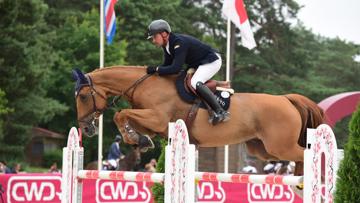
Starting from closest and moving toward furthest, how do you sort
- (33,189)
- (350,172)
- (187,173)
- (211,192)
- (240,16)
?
1. (350,172)
2. (187,173)
3. (33,189)
4. (211,192)
5. (240,16)

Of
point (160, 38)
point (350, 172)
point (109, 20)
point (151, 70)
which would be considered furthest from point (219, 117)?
point (109, 20)

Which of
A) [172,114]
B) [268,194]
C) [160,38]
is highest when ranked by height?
[160,38]

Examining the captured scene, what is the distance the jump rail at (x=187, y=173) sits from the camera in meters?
5.63

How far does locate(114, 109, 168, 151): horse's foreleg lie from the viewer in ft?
25.0

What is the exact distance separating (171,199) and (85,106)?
198cm

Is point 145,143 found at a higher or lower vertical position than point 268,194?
higher

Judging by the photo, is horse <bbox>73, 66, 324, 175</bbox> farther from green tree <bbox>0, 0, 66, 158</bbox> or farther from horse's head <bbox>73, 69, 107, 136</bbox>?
green tree <bbox>0, 0, 66, 158</bbox>

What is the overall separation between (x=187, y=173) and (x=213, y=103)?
1562mm

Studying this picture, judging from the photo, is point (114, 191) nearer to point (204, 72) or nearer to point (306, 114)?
point (306, 114)

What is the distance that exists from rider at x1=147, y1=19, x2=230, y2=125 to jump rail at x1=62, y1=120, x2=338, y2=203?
2.83ft

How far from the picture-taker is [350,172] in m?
5.45

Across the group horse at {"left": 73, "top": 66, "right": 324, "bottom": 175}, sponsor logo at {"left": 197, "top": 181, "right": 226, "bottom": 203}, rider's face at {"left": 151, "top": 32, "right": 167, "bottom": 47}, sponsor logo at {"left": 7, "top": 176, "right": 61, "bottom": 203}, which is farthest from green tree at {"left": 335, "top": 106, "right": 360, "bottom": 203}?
sponsor logo at {"left": 197, "top": 181, "right": 226, "bottom": 203}

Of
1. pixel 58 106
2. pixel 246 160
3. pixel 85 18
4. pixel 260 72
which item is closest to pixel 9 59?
pixel 58 106

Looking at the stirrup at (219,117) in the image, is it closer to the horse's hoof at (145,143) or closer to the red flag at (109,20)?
the horse's hoof at (145,143)
